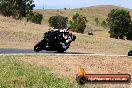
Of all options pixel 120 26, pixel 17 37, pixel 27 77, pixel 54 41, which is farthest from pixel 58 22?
pixel 27 77

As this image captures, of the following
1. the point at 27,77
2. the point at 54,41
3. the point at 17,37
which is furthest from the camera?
the point at 17,37

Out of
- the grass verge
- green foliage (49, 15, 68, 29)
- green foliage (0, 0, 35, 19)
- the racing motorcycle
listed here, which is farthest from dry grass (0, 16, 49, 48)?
green foliage (49, 15, 68, 29)

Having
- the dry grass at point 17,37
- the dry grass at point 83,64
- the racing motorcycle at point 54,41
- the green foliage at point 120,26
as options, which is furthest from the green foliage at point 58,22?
the dry grass at point 83,64

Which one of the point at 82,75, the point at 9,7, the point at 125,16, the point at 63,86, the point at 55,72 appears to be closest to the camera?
the point at 82,75

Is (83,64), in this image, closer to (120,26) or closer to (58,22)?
(120,26)

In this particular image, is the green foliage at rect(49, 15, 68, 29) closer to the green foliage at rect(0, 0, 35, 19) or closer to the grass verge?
the green foliage at rect(0, 0, 35, 19)

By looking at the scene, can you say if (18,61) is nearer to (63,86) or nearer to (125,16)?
(63,86)

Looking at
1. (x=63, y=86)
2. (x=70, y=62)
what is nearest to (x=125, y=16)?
(x=70, y=62)

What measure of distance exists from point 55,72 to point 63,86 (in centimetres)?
441

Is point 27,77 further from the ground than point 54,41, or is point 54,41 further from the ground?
point 27,77

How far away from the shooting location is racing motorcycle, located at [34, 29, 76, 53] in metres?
34.6

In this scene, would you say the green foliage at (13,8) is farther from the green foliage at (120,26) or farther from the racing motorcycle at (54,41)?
the racing motorcycle at (54,41)

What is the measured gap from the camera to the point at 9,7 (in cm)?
12169

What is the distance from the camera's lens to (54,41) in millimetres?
34875
